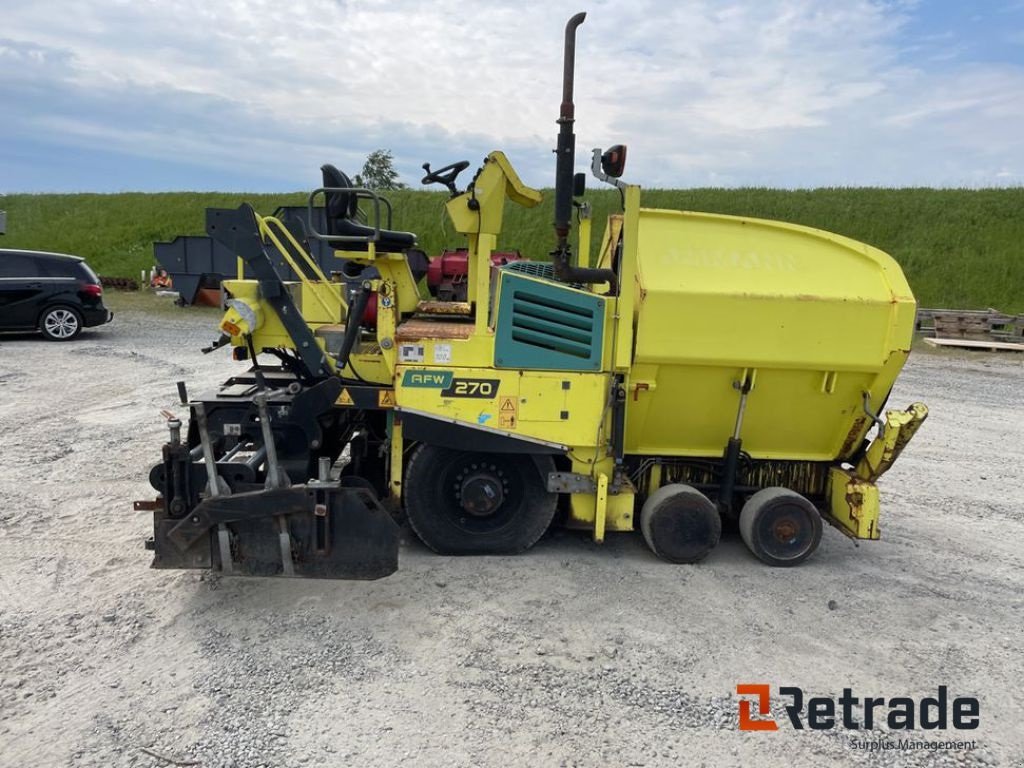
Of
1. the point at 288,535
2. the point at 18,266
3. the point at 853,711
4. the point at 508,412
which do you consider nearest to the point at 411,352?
the point at 508,412

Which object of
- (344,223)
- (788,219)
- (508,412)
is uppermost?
(788,219)

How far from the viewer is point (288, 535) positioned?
12.1 ft

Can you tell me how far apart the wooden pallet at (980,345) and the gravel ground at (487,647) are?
1083 cm

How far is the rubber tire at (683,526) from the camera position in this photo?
4312mm

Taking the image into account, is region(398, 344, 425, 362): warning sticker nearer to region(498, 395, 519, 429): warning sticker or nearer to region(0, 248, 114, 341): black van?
region(498, 395, 519, 429): warning sticker

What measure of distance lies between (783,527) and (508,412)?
1.86 m

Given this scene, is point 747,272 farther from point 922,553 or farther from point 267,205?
point 267,205

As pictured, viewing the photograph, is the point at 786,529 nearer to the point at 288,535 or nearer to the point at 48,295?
the point at 288,535

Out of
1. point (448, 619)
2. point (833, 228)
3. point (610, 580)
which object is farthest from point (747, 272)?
point (833, 228)

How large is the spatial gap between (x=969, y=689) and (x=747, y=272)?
2.39 m

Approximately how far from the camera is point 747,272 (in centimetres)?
425

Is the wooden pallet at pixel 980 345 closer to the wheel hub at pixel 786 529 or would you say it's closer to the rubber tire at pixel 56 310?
the wheel hub at pixel 786 529

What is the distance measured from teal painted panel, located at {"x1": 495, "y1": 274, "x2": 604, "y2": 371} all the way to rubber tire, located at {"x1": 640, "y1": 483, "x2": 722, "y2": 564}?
3.19 feet

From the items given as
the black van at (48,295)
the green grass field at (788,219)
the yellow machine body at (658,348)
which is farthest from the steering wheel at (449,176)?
the green grass field at (788,219)
